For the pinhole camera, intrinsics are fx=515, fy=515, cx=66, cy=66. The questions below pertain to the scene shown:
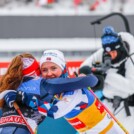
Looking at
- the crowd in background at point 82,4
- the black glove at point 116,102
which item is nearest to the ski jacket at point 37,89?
the black glove at point 116,102

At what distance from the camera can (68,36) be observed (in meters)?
11.7

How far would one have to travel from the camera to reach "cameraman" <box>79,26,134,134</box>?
566cm

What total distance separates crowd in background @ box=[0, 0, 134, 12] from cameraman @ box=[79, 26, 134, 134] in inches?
338

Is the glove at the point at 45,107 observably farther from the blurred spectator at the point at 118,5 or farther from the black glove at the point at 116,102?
the blurred spectator at the point at 118,5

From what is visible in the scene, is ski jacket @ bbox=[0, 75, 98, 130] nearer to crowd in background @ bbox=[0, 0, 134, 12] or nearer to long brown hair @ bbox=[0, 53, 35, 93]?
long brown hair @ bbox=[0, 53, 35, 93]

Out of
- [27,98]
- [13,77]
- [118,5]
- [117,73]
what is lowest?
[118,5]

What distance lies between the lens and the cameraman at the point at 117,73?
566 cm

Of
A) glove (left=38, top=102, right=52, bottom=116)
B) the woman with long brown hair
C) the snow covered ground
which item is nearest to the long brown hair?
the woman with long brown hair

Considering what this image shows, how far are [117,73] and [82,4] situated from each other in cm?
960

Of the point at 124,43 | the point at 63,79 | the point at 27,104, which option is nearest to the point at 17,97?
the point at 27,104

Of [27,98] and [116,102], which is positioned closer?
[27,98]

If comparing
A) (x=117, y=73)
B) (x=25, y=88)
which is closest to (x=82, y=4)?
(x=117, y=73)

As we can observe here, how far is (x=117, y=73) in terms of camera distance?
583 centimetres

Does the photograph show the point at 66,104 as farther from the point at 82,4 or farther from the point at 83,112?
the point at 82,4
